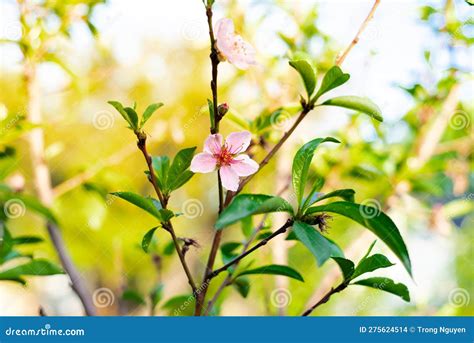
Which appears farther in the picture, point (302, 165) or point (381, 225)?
point (302, 165)

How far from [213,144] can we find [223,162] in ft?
0.10

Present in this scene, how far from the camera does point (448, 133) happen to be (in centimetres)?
191

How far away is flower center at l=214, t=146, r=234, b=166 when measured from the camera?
28.8 inches

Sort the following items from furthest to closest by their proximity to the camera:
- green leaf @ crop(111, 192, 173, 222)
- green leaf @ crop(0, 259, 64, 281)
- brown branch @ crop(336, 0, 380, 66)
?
green leaf @ crop(0, 259, 64, 281)
brown branch @ crop(336, 0, 380, 66)
green leaf @ crop(111, 192, 173, 222)

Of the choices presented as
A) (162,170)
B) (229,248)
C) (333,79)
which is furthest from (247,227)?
(333,79)

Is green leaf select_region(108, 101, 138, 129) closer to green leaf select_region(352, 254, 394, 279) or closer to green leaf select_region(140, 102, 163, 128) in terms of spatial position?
green leaf select_region(140, 102, 163, 128)

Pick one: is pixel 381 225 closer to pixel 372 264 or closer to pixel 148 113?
pixel 372 264

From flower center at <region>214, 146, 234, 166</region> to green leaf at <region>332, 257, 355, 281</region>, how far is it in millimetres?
204

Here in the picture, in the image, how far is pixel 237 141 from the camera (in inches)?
30.6

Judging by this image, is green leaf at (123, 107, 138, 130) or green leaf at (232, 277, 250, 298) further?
green leaf at (232, 277, 250, 298)

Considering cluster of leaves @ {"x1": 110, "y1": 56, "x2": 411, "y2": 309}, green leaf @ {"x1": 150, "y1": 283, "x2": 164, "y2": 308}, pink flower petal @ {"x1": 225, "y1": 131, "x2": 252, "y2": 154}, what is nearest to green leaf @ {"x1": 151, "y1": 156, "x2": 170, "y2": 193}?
cluster of leaves @ {"x1": 110, "y1": 56, "x2": 411, "y2": 309}
